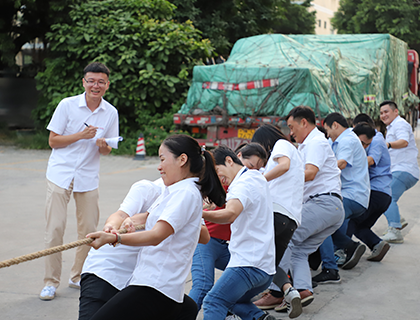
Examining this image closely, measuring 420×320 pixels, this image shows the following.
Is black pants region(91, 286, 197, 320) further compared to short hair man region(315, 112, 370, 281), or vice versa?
short hair man region(315, 112, 370, 281)

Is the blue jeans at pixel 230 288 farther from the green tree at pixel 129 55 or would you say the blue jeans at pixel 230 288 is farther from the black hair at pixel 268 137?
the green tree at pixel 129 55

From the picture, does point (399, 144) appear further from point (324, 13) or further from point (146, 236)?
point (324, 13)

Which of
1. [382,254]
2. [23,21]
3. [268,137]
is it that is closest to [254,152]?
[268,137]

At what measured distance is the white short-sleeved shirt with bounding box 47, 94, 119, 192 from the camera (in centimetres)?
423

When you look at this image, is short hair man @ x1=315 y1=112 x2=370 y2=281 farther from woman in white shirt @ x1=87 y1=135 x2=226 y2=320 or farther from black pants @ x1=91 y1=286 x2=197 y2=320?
black pants @ x1=91 y1=286 x2=197 y2=320

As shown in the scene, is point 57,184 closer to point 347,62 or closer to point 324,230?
point 324,230

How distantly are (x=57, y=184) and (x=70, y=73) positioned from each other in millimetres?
11503

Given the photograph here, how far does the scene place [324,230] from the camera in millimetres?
4234

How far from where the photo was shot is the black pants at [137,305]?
231 cm

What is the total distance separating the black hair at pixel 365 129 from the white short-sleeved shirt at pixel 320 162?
1.41 m

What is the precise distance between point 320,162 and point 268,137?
542mm

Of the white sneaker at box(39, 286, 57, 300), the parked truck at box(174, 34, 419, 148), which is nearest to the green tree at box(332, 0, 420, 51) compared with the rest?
the parked truck at box(174, 34, 419, 148)

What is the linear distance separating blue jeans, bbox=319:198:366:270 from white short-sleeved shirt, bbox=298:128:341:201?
550mm

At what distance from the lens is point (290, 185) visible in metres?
3.78
